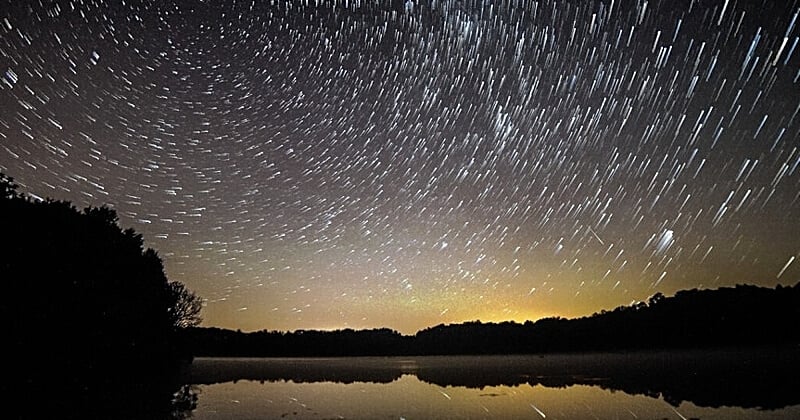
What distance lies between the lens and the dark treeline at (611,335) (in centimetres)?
8850

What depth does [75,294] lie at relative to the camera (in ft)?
103

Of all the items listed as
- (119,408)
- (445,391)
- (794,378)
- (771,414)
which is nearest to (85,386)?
(119,408)

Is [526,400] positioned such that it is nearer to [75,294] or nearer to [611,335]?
[75,294]

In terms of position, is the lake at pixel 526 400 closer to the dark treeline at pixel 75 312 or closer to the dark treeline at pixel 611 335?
the dark treeline at pixel 75 312

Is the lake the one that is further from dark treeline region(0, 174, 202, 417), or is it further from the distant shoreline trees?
the distant shoreline trees

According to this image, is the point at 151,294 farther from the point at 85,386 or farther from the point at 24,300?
the point at 24,300

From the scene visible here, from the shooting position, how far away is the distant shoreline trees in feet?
87.5

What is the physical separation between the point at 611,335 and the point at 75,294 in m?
93.1

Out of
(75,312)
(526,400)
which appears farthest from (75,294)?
(526,400)

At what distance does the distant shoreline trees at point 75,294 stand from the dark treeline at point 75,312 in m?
0.05

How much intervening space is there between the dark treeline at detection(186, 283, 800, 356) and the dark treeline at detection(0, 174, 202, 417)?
25378mm

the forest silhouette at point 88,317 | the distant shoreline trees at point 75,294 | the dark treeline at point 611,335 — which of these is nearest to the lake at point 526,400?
the forest silhouette at point 88,317

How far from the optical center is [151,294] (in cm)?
4531

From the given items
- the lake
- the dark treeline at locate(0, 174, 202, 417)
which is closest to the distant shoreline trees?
the dark treeline at locate(0, 174, 202, 417)
